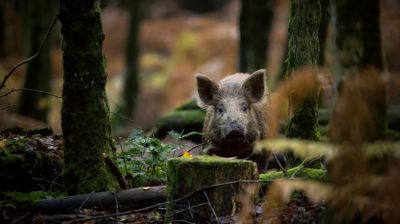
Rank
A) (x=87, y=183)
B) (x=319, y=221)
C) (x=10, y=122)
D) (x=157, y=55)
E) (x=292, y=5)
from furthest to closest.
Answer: (x=157, y=55) < (x=10, y=122) < (x=292, y=5) < (x=87, y=183) < (x=319, y=221)

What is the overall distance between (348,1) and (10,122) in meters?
14.0

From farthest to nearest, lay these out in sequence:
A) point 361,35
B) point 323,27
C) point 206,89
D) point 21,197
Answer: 1. point 323,27
2. point 206,89
3. point 21,197
4. point 361,35

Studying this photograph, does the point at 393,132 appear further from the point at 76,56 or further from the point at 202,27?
the point at 202,27

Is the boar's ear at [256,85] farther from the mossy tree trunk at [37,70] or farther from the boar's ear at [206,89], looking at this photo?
the mossy tree trunk at [37,70]

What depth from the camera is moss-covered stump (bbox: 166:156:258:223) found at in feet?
21.2

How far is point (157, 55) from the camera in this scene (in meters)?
32.7

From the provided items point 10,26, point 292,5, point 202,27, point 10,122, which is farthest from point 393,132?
point 202,27

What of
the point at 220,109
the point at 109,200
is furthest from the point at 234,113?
the point at 109,200

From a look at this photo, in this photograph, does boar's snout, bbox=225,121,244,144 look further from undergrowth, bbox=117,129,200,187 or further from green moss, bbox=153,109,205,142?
green moss, bbox=153,109,205,142

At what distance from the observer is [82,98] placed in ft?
23.5

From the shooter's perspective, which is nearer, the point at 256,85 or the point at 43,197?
the point at 43,197

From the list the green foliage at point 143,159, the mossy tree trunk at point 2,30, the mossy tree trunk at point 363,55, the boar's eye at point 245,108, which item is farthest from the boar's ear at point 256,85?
the mossy tree trunk at point 2,30

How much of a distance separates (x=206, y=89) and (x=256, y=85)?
2.73ft

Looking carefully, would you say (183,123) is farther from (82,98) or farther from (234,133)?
(82,98)
